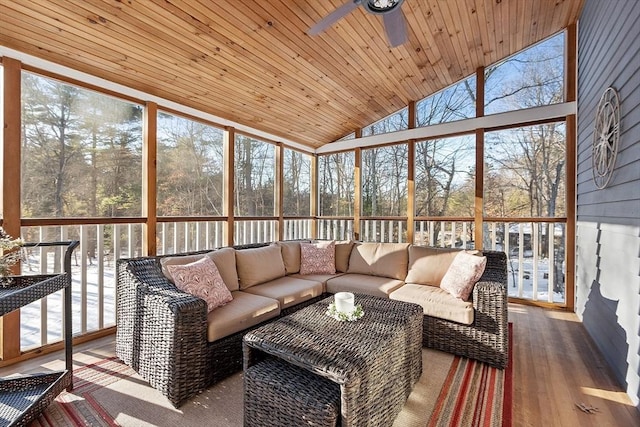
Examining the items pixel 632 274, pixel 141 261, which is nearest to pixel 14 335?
pixel 141 261

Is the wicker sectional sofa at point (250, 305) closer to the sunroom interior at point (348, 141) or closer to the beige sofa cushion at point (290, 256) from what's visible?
the beige sofa cushion at point (290, 256)

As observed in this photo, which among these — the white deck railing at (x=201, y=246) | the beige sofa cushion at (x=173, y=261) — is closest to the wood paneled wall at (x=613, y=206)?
the white deck railing at (x=201, y=246)

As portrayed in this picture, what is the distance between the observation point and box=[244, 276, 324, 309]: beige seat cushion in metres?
3.00

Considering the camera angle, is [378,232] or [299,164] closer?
[378,232]

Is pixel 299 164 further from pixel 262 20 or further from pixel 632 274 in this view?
pixel 632 274

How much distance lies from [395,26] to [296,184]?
3.71 m

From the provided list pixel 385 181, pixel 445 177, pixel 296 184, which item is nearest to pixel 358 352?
pixel 445 177

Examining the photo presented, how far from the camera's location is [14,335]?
2.52 meters

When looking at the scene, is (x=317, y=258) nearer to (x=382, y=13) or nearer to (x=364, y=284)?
(x=364, y=284)

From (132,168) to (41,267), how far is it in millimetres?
1254

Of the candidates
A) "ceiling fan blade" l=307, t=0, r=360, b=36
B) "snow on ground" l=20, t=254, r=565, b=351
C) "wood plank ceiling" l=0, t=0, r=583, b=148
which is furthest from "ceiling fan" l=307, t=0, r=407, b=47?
"snow on ground" l=20, t=254, r=565, b=351

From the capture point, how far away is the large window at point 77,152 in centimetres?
267

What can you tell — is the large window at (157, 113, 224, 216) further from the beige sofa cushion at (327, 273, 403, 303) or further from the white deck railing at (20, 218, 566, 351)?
the beige sofa cushion at (327, 273, 403, 303)

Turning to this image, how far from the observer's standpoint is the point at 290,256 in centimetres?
395
